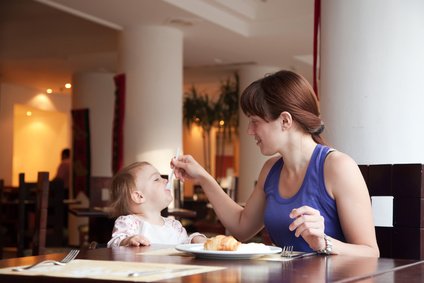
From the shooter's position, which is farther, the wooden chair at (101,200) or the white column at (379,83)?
the wooden chair at (101,200)

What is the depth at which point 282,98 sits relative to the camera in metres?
2.23

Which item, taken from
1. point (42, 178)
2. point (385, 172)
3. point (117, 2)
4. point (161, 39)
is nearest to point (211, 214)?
point (161, 39)

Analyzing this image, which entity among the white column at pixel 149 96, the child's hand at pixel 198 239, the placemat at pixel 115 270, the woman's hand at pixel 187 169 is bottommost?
the child's hand at pixel 198 239

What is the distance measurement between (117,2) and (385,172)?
5.41 meters

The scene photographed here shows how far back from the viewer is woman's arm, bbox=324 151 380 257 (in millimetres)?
2086

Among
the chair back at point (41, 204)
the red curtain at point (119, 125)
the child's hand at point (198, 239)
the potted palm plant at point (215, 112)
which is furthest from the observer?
the potted palm plant at point (215, 112)

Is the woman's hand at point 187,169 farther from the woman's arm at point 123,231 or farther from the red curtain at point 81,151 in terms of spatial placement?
the red curtain at point 81,151

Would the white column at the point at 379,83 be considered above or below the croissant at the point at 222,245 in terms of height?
above

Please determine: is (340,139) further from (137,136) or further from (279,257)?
(137,136)

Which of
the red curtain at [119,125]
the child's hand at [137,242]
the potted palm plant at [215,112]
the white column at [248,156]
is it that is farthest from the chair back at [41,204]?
the potted palm plant at [215,112]

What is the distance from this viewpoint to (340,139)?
3145mm

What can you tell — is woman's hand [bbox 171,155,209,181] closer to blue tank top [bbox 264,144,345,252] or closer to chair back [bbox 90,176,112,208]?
blue tank top [bbox 264,144,345,252]

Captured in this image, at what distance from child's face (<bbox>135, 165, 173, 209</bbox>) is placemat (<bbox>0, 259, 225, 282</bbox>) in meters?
1.01

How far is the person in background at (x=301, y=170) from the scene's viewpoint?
2.12 metres
